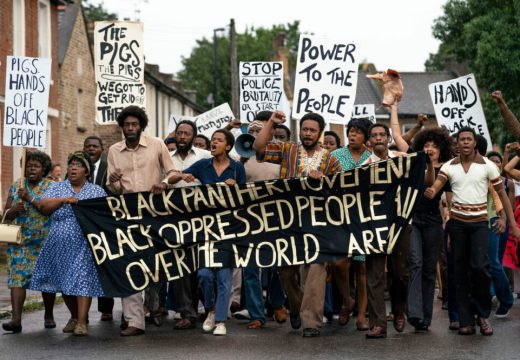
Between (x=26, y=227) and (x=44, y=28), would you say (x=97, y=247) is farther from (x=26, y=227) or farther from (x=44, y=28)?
(x=44, y=28)

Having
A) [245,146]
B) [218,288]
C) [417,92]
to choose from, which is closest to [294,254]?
[218,288]

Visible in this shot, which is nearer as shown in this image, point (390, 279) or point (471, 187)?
point (471, 187)

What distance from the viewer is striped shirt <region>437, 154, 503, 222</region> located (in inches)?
425

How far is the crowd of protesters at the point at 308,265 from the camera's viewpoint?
35.5 feet

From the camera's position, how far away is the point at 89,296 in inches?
431

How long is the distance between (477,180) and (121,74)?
23.5ft

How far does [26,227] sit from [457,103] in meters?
6.64

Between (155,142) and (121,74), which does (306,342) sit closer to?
(155,142)

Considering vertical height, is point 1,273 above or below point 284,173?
below

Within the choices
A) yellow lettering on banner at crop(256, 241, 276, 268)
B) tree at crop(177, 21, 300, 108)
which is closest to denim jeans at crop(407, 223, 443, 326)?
yellow lettering on banner at crop(256, 241, 276, 268)

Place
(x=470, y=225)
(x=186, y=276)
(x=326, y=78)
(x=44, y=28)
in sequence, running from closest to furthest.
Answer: (x=470, y=225) → (x=186, y=276) → (x=326, y=78) → (x=44, y=28)

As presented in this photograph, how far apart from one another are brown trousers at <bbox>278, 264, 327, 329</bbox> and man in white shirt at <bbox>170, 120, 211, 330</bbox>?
1.02 m

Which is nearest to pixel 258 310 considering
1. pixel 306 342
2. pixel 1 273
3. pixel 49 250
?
pixel 306 342

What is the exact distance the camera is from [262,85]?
63.1ft
